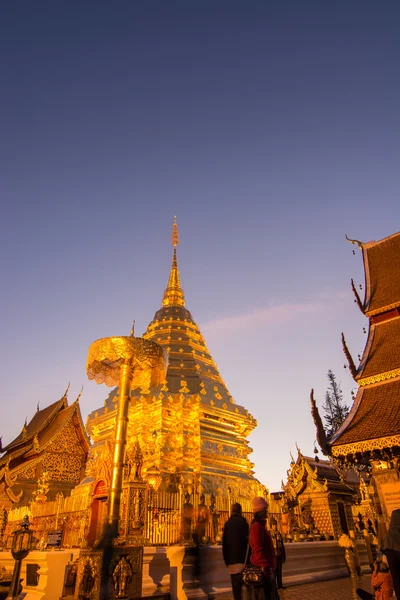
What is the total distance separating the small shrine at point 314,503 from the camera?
13109 millimetres

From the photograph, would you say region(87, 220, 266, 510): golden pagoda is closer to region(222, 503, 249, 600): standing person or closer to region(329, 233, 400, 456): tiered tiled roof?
region(329, 233, 400, 456): tiered tiled roof

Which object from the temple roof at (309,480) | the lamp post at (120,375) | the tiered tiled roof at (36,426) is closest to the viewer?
the lamp post at (120,375)

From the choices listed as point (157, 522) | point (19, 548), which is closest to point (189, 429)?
point (157, 522)

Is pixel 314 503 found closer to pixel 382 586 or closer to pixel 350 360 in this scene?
pixel 350 360

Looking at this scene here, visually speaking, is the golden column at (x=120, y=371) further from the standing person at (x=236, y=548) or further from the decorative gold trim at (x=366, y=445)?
the decorative gold trim at (x=366, y=445)

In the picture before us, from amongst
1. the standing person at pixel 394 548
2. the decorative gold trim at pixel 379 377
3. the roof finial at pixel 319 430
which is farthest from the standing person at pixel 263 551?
the decorative gold trim at pixel 379 377

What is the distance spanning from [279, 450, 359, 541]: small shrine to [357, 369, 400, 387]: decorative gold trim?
12.2ft

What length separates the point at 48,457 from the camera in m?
19.1

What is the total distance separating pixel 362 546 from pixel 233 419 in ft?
26.9

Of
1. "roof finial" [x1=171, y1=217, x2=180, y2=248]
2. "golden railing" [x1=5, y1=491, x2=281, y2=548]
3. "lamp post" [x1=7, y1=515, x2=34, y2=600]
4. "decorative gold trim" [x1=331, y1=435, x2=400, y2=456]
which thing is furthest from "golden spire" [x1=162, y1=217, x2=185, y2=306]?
"lamp post" [x1=7, y1=515, x2=34, y2=600]

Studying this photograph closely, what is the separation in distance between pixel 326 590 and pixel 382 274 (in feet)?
32.4

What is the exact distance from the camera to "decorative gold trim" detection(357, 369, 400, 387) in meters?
10.3

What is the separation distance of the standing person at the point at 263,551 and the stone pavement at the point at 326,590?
15.0 feet

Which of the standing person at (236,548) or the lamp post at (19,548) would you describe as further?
the lamp post at (19,548)
